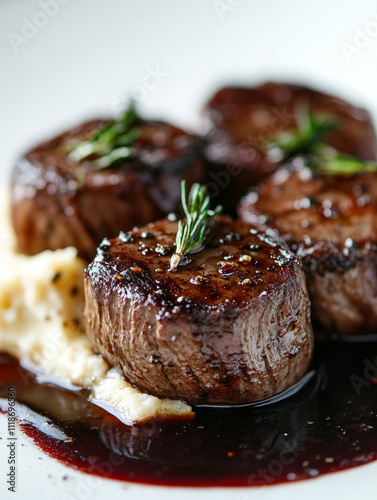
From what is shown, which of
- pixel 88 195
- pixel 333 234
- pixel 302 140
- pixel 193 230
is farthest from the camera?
pixel 302 140

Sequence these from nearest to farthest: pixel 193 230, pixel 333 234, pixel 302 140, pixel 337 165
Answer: pixel 193 230, pixel 333 234, pixel 337 165, pixel 302 140

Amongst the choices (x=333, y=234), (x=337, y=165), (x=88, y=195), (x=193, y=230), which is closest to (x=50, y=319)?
(x=88, y=195)

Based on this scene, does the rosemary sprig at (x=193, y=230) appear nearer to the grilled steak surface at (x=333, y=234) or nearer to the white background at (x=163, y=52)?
the grilled steak surface at (x=333, y=234)

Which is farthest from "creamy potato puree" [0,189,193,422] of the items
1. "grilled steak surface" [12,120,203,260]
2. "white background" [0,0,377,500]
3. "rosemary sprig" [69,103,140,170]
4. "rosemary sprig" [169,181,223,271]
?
"white background" [0,0,377,500]

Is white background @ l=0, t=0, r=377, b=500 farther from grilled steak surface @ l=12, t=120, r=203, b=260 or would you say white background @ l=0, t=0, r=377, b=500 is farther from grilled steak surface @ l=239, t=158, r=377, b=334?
grilled steak surface @ l=239, t=158, r=377, b=334

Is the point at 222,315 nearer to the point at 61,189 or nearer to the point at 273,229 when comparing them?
the point at 273,229

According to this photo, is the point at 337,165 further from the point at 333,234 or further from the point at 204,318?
the point at 204,318

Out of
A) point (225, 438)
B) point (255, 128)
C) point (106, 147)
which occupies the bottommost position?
point (225, 438)
